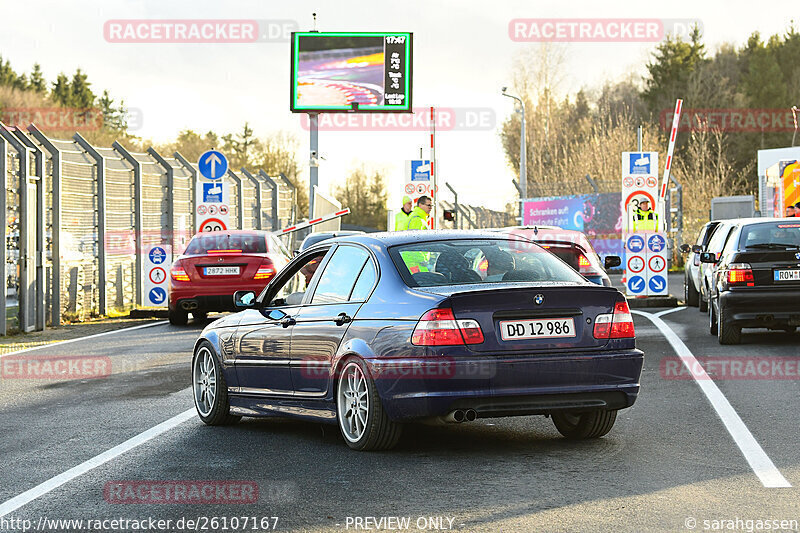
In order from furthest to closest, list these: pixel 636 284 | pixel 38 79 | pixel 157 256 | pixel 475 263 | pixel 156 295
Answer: pixel 38 79 → pixel 156 295 → pixel 157 256 → pixel 636 284 → pixel 475 263

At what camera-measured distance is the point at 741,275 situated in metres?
15.0

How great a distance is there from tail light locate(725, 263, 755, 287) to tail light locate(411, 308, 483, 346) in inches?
324

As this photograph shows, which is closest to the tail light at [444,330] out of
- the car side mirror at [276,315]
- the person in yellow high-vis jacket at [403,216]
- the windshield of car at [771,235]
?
the car side mirror at [276,315]

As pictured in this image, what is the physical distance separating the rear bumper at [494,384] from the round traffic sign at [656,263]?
52.7 feet

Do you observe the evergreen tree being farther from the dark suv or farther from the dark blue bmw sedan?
the dark blue bmw sedan

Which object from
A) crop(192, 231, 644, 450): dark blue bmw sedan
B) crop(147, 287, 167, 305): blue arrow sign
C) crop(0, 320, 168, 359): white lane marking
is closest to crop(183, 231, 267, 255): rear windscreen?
crop(0, 320, 168, 359): white lane marking

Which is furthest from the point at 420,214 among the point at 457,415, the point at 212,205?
the point at 457,415

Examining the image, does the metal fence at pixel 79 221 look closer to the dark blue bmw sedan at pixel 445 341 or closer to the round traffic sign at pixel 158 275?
the round traffic sign at pixel 158 275

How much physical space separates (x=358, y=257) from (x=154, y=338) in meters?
10.0

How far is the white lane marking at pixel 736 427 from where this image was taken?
691 centimetres

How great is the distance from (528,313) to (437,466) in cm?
110

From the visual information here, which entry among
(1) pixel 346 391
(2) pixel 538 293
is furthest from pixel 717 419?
(1) pixel 346 391

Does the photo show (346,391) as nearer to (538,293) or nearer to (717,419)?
(538,293)

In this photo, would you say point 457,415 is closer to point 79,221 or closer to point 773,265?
point 773,265
